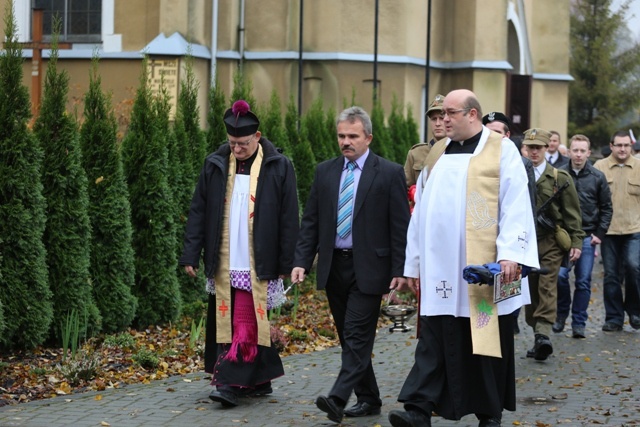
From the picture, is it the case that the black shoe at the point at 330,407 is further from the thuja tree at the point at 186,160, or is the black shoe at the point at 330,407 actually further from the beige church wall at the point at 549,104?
the beige church wall at the point at 549,104

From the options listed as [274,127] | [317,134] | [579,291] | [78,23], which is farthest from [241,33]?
[579,291]

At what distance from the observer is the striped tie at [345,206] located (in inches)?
331

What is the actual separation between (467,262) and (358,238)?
930 mm

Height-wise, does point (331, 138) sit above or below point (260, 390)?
above

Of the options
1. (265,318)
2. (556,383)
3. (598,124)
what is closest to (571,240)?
(556,383)

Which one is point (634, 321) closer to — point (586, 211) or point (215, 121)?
point (586, 211)

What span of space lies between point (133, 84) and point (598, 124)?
26882 mm

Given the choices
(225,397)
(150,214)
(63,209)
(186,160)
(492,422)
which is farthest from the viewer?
(186,160)

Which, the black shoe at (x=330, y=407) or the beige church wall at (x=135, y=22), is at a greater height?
the beige church wall at (x=135, y=22)

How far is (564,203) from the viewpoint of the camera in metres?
11.5

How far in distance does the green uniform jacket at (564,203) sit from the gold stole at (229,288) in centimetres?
340

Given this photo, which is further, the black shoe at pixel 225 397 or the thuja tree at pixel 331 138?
the thuja tree at pixel 331 138

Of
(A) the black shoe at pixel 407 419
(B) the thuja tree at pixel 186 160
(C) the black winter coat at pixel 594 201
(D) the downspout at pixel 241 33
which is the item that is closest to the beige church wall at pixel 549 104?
(D) the downspout at pixel 241 33

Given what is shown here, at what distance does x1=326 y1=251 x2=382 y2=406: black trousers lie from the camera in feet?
26.9
